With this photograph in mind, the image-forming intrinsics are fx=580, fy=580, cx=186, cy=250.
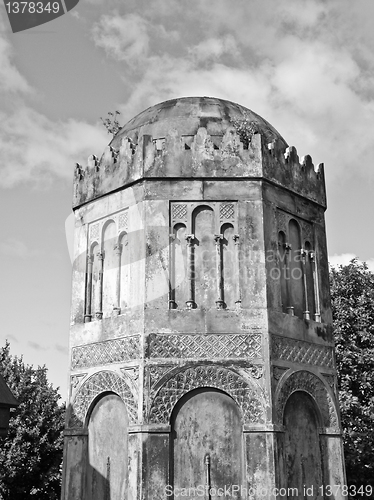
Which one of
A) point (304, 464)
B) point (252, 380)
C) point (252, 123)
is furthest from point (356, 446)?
point (252, 123)

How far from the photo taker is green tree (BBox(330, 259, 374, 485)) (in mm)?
23422

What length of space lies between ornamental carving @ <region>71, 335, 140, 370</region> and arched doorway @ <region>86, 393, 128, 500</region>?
81 cm

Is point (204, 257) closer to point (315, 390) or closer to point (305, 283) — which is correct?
point (305, 283)

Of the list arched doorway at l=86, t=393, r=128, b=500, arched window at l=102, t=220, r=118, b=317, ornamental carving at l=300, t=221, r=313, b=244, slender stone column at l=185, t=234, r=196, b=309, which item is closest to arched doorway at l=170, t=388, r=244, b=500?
arched doorway at l=86, t=393, r=128, b=500

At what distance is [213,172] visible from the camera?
13.2m

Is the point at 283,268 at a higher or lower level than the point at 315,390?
higher

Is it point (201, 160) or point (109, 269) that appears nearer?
point (201, 160)

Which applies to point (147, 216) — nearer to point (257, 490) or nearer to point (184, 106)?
point (184, 106)

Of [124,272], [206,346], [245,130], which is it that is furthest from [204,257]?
[245,130]

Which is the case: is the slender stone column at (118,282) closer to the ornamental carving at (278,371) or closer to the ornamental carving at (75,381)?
the ornamental carving at (75,381)

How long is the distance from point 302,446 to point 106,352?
4.69 m

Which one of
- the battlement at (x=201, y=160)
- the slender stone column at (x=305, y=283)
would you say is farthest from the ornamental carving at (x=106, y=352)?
the slender stone column at (x=305, y=283)

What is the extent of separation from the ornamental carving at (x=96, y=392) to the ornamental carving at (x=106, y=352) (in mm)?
315

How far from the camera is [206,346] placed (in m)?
12.1
